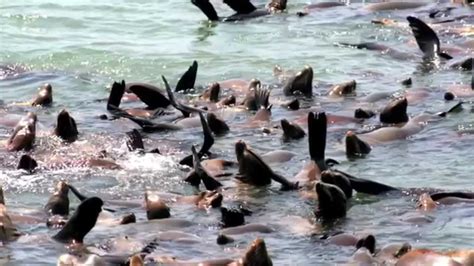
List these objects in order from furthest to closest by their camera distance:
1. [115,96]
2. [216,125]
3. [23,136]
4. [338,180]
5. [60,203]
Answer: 1. [115,96]
2. [216,125]
3. [23,136]
4. [338,180]
5. [60,203]

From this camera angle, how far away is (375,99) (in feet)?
41.4

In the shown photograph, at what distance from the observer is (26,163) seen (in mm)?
10234

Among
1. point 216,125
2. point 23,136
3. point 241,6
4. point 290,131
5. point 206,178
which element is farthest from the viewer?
point 241,6

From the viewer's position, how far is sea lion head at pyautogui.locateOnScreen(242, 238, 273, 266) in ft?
24.2

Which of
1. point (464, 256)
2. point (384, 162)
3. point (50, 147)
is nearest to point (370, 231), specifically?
point (464, 256)

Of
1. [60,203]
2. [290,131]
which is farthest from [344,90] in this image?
[60,203]

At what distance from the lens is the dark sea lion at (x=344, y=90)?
13.0m

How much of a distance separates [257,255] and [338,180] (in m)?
1.89

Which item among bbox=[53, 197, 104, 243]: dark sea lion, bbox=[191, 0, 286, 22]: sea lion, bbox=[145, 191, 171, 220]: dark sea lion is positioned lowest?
bbox=[191, 0, 286, 22]: sea lion

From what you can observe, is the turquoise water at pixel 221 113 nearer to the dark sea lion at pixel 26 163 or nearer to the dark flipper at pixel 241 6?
the dark sea lion at pixel 26 163

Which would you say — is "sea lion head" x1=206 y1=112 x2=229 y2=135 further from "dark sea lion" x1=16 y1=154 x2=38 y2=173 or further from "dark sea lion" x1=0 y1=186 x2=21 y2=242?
"dark sea lion" x1=0 y1=186 x2=21 y2=242

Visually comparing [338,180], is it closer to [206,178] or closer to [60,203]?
[206,178]

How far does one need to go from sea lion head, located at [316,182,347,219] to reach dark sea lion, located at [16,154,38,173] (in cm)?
263

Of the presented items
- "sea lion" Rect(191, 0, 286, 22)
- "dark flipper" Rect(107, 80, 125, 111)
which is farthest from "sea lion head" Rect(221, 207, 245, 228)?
"sea lion" Rect(191, 0, 286, 22)
